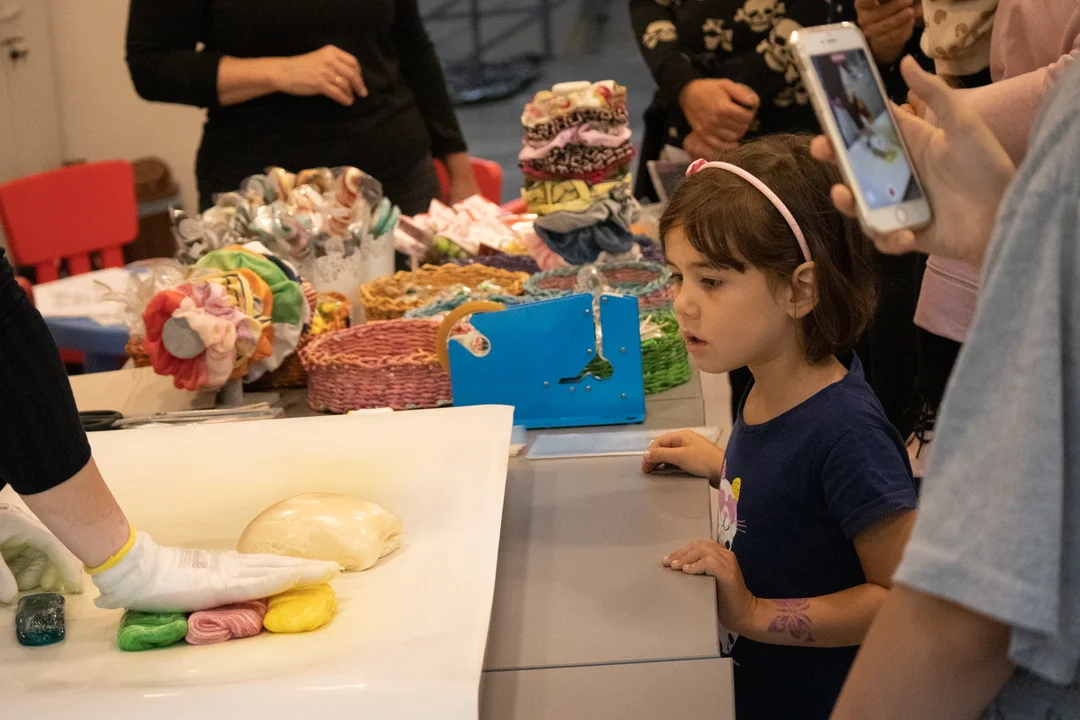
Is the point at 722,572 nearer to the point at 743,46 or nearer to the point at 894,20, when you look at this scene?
the point at 894,20

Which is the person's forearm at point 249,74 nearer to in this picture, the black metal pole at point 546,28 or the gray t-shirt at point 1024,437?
the gray t-shirt at point 1024,437

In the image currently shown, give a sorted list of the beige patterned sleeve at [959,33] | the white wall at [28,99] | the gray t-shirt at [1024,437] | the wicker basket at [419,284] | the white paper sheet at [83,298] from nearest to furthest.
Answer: the gray t-shirt at [1024,437]
the beige patterned sleeve at [959,33]
the wicker basket at [419,284]
the white paper sheet at [83,298]
the white wall at [28,99]

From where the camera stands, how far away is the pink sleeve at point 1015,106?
3.62 feet

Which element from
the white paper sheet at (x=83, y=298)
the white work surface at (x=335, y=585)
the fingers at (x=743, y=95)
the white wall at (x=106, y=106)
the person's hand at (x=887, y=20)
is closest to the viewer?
the white work surface at (x=335, y=585)

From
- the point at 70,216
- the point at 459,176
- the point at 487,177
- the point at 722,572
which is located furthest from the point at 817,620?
the point at 70,216

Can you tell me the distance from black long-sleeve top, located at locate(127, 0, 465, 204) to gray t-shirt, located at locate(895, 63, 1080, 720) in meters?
1.97

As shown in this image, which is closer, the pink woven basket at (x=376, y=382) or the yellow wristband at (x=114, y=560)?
the yellow wristband at (x=114, y=560)

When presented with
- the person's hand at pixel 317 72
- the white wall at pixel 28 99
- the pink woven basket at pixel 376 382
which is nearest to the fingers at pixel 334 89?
the person's hand at pixel 317 72

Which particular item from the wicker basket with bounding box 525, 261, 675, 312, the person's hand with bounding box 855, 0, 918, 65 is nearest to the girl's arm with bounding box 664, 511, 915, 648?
the wicker basket with bounding box 525, 261, 675, 312

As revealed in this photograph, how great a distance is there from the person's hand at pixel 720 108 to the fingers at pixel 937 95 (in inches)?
62.1

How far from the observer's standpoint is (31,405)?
3.02 feet

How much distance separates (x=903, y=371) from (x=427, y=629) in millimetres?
1583

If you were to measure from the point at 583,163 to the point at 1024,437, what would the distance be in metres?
1.50

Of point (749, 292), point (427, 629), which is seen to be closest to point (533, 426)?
point (749, 292)
